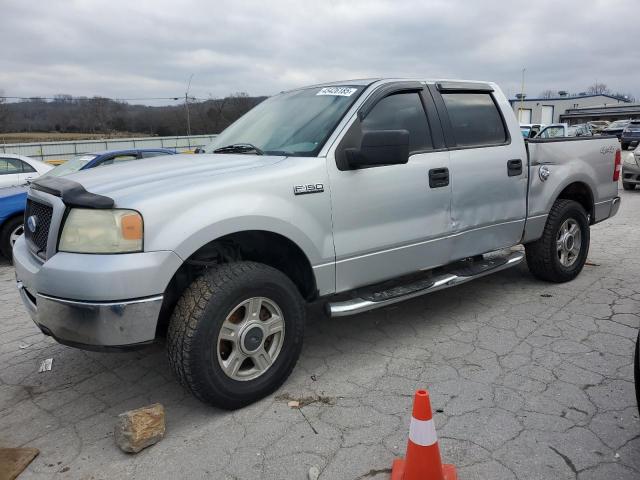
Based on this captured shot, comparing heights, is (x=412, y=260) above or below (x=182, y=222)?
below

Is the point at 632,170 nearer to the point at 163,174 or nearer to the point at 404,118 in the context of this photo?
the point at 404,118

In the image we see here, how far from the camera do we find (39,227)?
3.12 metres

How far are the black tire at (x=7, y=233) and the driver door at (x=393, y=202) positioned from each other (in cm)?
574

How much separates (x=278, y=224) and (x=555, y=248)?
319cm

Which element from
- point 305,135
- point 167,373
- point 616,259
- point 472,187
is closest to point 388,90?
point 305,135

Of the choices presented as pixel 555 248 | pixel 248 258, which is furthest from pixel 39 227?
pixel 555 248

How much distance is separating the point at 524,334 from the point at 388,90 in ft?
6.94

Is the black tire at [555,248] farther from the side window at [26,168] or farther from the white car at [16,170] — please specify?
the side window at [26,168]

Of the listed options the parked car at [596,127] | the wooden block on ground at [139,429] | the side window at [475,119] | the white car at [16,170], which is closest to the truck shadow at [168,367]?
the wooden block on ground at [139,429]

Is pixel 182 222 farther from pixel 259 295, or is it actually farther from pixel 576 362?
pixel 576 362

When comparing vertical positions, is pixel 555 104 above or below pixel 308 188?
above

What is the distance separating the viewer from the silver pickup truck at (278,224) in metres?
2.67

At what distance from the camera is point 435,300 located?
193 inches

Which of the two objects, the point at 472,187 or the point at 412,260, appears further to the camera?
the point at 472,187
